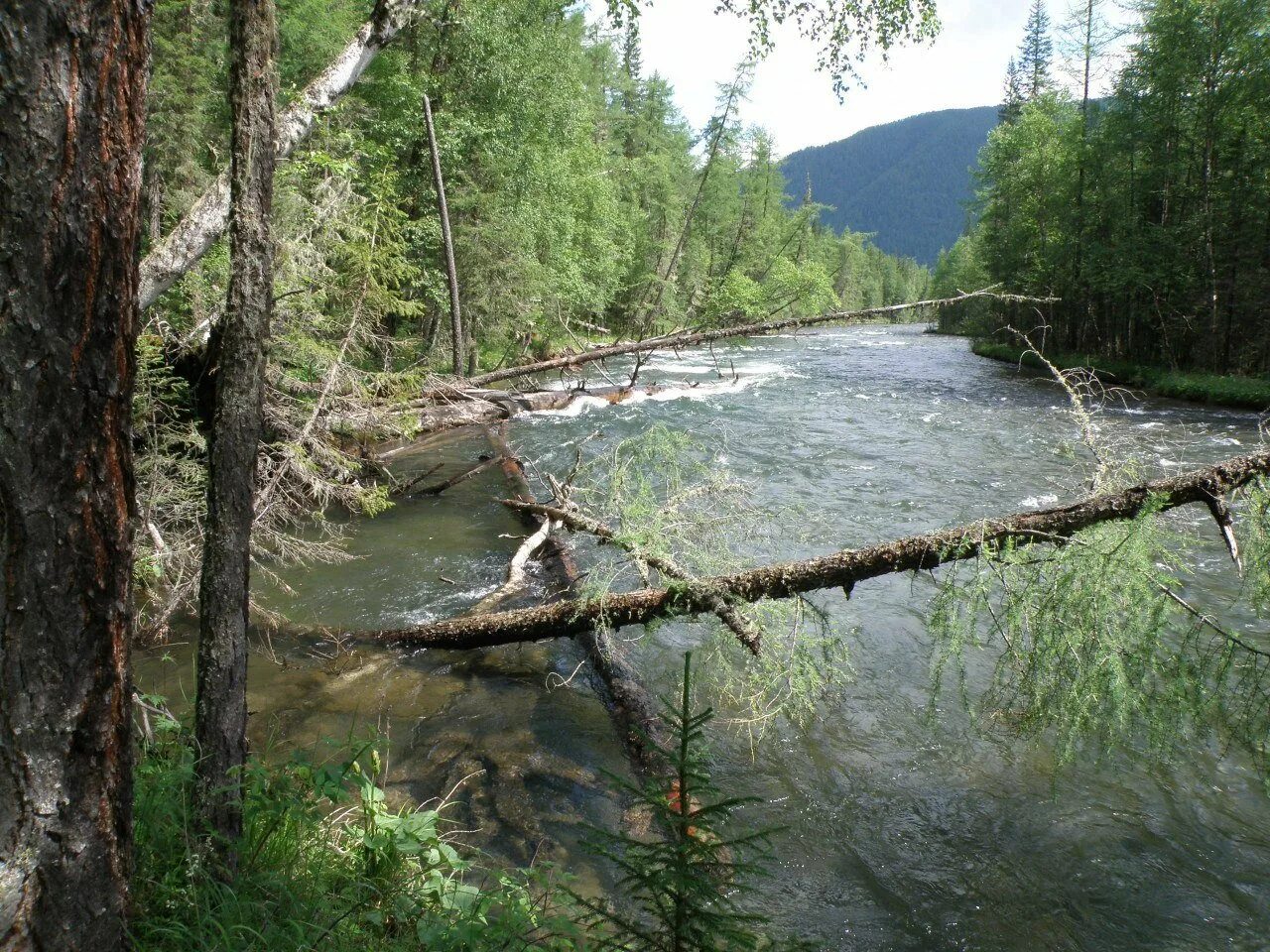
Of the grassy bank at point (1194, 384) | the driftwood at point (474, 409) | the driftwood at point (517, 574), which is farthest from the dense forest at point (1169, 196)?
the driftwood at point (517, 574)

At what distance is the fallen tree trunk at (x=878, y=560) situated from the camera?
355cm

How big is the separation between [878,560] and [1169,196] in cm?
2908

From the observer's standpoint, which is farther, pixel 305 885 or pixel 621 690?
pixel 621 690

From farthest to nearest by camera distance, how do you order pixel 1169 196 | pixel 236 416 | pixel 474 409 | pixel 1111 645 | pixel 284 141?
pixel 1169 196 < pixel 474 409 < pixel 284 141 < pixel 1111 645 < pixel 236 416

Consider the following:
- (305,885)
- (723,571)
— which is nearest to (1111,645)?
(723,571)

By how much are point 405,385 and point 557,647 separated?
16.3ft

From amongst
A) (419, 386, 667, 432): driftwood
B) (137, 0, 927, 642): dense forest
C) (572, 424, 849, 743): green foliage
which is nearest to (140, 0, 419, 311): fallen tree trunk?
(137, 0, 927, 642): dense forest

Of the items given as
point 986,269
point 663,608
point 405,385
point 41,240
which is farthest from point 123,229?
point 986,269

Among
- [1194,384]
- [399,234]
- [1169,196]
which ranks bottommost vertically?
[1194,384]

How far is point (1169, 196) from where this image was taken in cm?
2431

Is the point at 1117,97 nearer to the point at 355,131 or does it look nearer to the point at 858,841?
the point at 355,131

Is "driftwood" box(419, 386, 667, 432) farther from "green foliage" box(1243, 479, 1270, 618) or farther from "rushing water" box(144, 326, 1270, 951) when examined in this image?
"green foliage" box(1243, 479, 1270, 618)

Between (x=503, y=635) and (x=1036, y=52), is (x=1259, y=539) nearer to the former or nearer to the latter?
(x=503, y=635)

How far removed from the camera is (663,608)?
15.7ft
